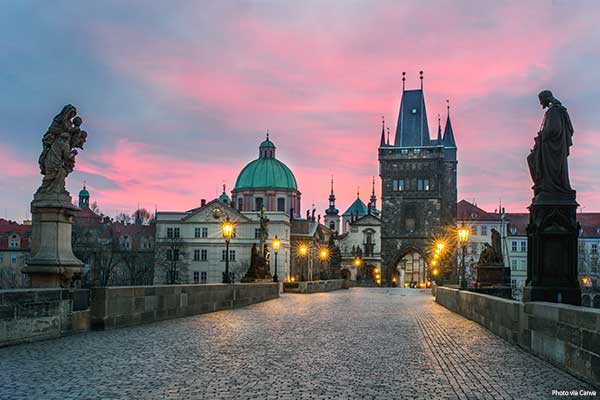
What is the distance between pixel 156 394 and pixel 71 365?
7.12ft

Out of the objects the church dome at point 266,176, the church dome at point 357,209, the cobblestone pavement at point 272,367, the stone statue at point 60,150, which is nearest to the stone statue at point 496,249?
the cobblestone pavement at point 272,367

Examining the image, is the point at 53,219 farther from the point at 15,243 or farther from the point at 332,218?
the point at 332,218

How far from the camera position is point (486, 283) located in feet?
90.5

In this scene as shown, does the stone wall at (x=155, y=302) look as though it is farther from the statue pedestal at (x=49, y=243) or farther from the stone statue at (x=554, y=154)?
the stone statue at (x=554, y=154)

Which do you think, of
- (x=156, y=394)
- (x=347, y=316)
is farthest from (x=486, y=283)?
(x=156, y=394)

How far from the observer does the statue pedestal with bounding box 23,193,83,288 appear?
13.3 meters

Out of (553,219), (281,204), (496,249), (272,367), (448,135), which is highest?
(448,135)

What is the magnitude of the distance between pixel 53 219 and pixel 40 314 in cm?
244

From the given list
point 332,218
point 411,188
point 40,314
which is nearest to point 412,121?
point 411,188

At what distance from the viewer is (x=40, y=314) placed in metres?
11.5

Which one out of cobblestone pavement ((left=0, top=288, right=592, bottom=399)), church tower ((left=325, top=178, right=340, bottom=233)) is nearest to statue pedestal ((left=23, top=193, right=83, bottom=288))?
cobblestone pavement ((left=0, top=288, right=592, bottom=399))

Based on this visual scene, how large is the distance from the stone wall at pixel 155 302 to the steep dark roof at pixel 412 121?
8150 cm

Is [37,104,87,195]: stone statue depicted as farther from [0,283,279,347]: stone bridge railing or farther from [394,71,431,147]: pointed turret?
[394,71,431,147]: pointed turret

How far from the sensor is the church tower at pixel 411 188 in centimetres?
Result: 9906
